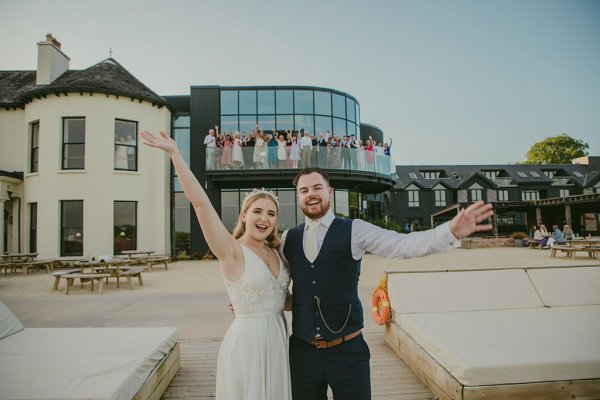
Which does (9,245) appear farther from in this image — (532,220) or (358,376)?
(532,220)

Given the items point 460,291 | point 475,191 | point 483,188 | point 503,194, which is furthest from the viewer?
point 503,194

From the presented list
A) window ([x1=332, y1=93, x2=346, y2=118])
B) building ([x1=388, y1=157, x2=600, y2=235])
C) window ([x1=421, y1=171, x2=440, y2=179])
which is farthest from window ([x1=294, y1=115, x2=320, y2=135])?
window ([x1=421, y1=171, x2=440, y2=179])

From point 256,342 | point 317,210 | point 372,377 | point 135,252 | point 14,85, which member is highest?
point 14,85

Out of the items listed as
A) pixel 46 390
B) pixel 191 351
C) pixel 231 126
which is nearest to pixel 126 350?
pixel 46 390

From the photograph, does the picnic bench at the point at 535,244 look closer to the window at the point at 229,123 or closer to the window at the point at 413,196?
the window at the point at 229,123

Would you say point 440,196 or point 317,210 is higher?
point 440,196

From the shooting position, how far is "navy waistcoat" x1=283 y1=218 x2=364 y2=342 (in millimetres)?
2297

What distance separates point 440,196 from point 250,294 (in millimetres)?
46837

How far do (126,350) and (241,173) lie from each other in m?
14.3

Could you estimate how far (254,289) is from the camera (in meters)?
2.46

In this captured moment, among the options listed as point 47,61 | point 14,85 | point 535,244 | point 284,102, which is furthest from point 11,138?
point 535,244

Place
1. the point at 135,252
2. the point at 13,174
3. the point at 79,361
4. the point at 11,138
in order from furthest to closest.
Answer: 1. the point at 11,138
2. the point at 13,174
3. the point at 135,252
4. the point at 79,361

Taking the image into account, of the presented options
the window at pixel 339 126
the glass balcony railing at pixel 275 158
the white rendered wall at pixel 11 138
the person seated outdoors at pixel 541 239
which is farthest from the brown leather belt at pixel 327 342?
the person seated outdoors at pixel 541 239

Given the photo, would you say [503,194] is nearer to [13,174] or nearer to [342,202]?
[342,202]
